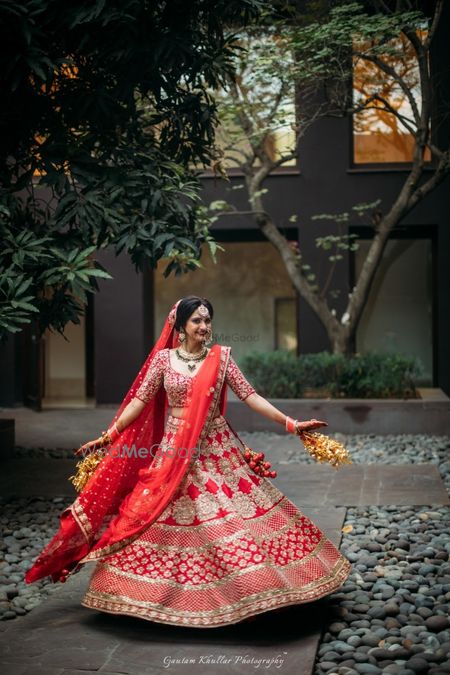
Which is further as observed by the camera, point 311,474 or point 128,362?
point 128,362

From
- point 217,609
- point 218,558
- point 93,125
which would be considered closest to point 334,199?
point 93,125

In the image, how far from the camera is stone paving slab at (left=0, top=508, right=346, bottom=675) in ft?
11.8

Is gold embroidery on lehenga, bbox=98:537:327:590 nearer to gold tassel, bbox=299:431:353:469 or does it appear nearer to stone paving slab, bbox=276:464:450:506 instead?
gold tassel, bbox=299:431:353:469

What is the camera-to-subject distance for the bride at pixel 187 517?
3.89 meters

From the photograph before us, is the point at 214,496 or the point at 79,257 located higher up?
the point at 79,257

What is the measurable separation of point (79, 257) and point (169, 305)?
27.8 feet

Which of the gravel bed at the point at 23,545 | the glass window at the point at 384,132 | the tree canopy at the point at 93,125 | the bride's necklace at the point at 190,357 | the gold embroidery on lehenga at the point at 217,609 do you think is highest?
the glass window at the point at 384,132

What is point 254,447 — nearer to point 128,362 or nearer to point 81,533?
point 128,362

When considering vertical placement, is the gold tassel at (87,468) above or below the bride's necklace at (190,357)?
below

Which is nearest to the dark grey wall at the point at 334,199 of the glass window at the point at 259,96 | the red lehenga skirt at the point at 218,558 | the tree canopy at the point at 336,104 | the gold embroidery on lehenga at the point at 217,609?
the tree canopy at the point at 336,104

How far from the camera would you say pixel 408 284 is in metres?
13.9

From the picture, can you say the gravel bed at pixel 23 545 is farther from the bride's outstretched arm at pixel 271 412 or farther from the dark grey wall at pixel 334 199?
the dark grey wall at pixel 334 199

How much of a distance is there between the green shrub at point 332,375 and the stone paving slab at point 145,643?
7.05 meters

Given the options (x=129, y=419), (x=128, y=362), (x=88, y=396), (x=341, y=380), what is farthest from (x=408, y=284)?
(x=129, y=419)
